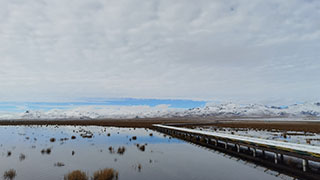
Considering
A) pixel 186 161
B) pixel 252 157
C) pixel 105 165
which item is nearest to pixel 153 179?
pixel 105 165

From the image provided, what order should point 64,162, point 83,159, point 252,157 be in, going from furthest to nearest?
point 252,157 < point 83,159 < point 64,162

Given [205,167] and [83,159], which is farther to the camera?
[83,159]

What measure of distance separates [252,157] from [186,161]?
6.61 meters

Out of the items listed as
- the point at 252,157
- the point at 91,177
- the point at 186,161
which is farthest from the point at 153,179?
the point at 252,157

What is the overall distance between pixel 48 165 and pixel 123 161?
18.8 ft

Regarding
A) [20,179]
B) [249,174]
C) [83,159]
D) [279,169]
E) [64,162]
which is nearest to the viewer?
[20,179]

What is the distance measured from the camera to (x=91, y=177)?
13250mm

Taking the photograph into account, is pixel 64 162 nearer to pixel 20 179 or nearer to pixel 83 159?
pixel 83 159

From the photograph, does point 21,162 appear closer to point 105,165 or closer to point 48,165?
Result: point 48,165

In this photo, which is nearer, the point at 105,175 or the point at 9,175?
the point at 105,175

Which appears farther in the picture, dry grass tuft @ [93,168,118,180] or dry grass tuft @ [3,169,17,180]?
dry grass tuft @ [3,169,17,180]

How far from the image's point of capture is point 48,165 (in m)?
16.5

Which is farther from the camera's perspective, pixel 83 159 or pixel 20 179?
pixel 83 159

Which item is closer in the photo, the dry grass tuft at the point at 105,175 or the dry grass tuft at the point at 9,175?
the dry grass tuft at the point at 105,175
